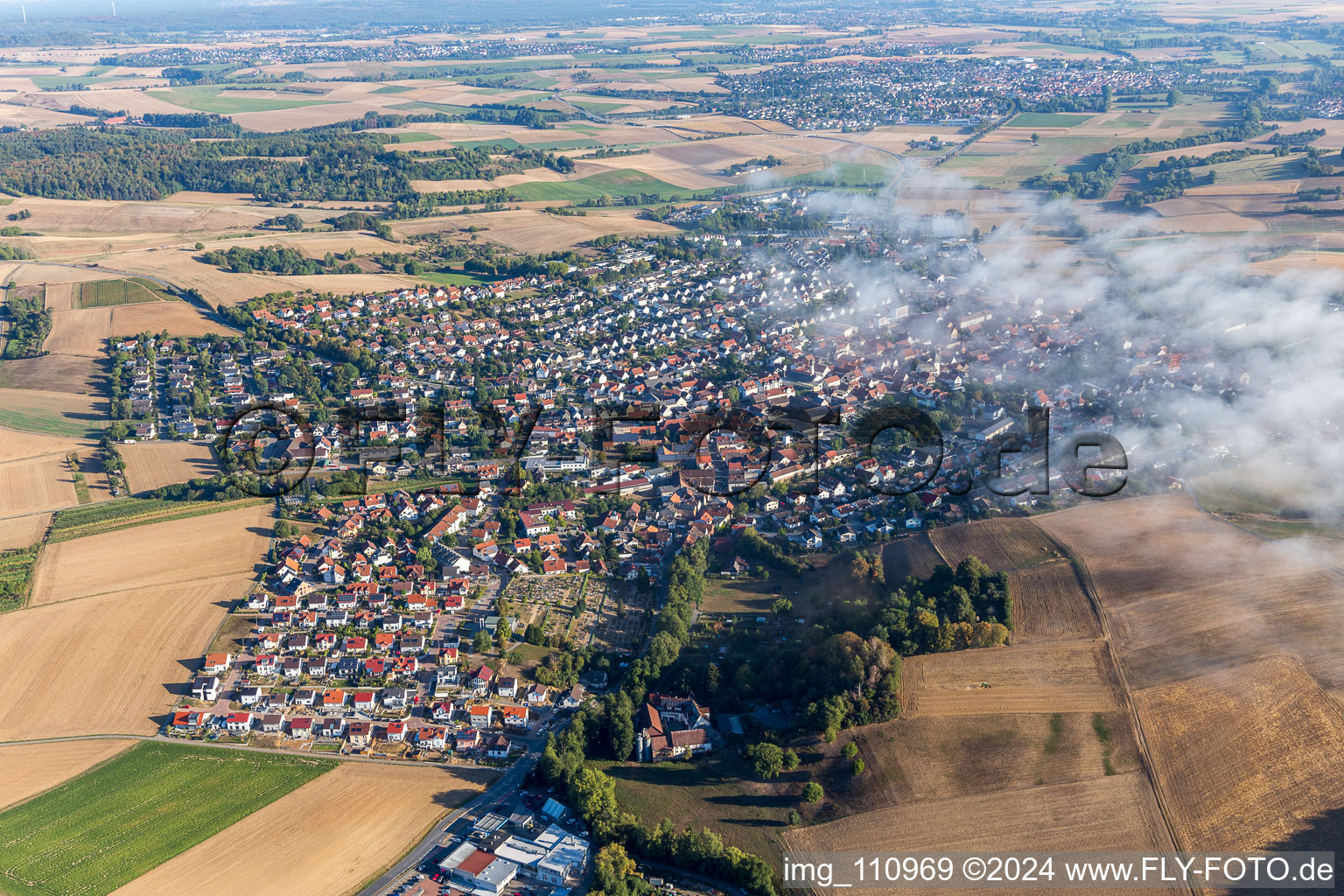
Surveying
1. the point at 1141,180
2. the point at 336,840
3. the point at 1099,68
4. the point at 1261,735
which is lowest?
the point at 336,840

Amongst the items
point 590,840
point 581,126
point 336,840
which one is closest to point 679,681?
point 590,840

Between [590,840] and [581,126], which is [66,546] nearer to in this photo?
[590,840]

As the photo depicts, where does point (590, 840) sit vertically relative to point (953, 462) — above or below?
below

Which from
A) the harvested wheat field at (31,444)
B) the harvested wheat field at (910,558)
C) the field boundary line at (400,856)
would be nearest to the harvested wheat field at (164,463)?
the harvested wheat field at (31,444)

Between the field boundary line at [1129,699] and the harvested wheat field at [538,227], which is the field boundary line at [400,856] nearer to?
the field boundary line at [1129,699]

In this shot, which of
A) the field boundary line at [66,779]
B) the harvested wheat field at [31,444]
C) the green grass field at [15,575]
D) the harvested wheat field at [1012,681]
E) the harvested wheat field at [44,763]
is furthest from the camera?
the harvested wheat field at [31,444]

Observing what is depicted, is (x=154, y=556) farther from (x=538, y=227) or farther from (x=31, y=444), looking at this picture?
(x=538, y=227)

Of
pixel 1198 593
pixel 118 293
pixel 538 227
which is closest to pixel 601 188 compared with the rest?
pixel 538 227

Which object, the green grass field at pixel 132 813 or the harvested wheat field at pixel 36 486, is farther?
the harvested wheat field at pixel 36 486
